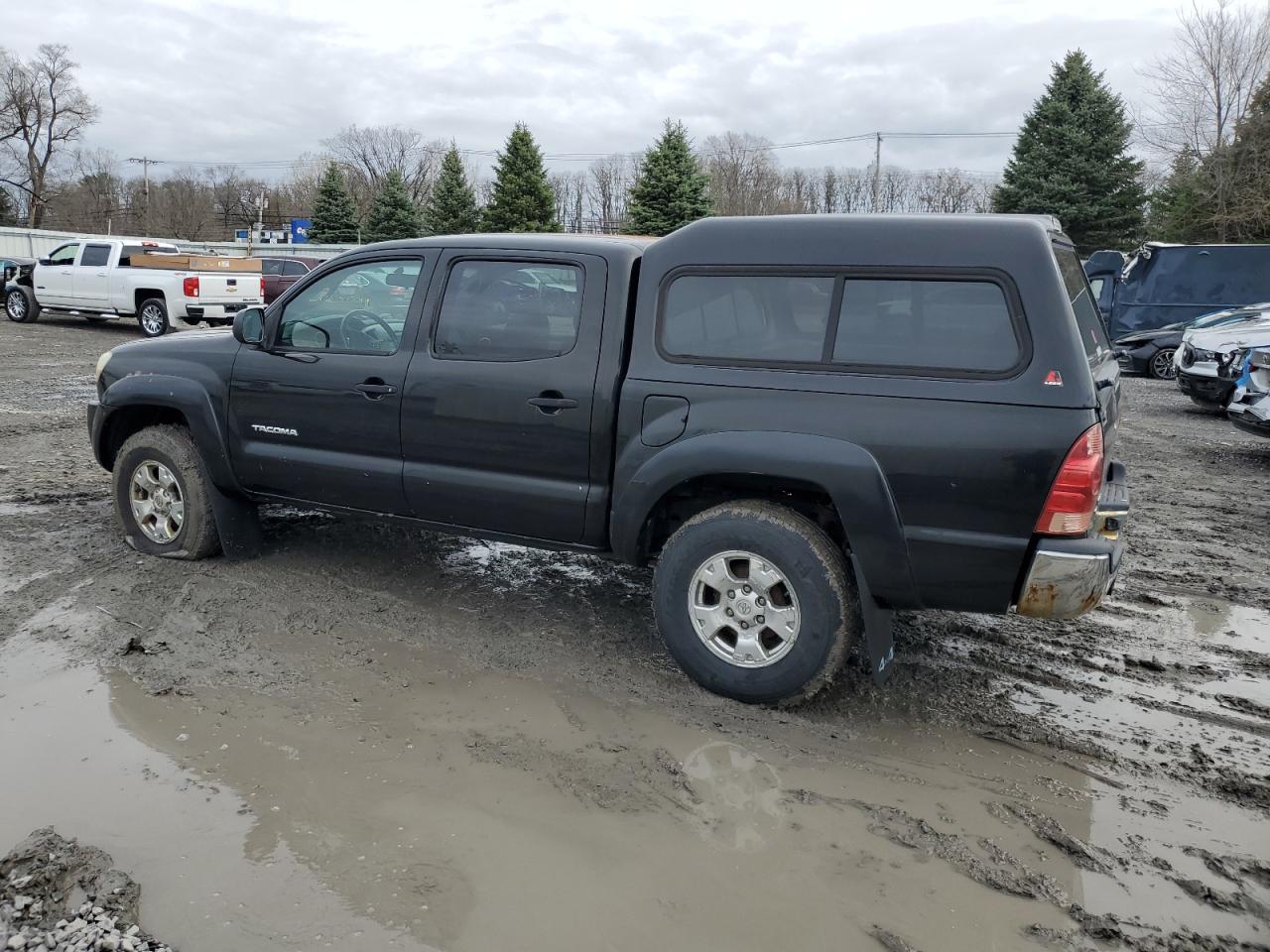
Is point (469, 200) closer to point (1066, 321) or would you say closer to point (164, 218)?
point (164, 218)

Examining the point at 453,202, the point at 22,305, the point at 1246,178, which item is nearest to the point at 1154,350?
the point at 1246,178

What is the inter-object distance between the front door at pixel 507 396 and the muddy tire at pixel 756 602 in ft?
1.97

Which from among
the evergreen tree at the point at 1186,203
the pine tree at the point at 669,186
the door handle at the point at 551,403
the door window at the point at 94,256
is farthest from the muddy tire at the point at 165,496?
the evergreen tree at the point at 1186,203

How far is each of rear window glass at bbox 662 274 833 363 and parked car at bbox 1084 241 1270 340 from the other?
15746 millimetres

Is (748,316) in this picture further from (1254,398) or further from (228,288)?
(228,288)

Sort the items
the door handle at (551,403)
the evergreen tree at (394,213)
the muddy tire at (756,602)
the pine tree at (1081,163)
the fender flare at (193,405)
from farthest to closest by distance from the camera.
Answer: the evergreen tree at (394,213) < the pine tree at (1081,163) < the fender flare at (193,405) < the door handle at (551,403) < the muddy tire at (756,602)

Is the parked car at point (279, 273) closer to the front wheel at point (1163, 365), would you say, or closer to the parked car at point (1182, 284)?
the parked car at point (1182, 284)

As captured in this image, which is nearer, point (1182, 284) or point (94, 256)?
point (1182, 284)

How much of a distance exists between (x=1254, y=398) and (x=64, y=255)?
70.2 ft

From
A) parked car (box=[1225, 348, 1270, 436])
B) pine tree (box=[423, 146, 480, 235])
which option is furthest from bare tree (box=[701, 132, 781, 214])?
parked car (box=[1225, 348, 1270, 436])

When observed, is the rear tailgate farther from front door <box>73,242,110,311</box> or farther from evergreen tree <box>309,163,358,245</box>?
evergreen tree <box>309,163,358,245</box>

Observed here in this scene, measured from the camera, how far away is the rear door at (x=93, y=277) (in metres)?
19.4

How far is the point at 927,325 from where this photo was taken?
3.63 meters

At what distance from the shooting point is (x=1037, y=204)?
35.0 meters
